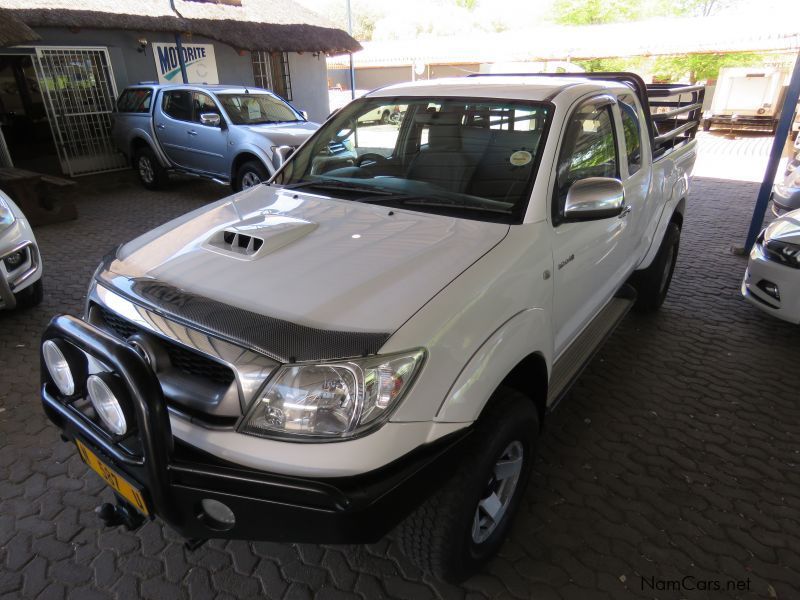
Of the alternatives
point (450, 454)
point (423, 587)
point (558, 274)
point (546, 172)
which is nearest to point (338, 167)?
point (546, 172)

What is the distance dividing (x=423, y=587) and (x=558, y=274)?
4.73 feet

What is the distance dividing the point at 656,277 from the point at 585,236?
2.17 m

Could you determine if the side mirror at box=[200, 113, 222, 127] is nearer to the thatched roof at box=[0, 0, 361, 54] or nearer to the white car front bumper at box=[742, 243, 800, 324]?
the thatched roof at box=[0, 0, 361, 54]

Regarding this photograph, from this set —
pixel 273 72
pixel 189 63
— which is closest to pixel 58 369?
pixel 189 63

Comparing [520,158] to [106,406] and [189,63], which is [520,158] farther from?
[189,63]

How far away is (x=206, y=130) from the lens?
27.1 ft

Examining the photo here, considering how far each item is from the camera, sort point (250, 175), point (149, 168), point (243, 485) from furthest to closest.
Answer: point (149, 168) → point (250, 175) → point (243, 485)

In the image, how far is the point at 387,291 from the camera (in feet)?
5.80

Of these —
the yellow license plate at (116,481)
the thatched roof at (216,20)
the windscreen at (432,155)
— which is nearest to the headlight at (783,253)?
the windscreen at (432,155)

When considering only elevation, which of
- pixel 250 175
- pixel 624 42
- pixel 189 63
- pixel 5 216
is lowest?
pixel 250 175

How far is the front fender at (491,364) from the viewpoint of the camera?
1.66 meters

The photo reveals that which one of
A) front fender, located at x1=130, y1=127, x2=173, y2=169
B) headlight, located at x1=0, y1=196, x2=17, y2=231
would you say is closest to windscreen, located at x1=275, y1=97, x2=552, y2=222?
headlight, located at x1=0, y1=196, x2=17, y2=231

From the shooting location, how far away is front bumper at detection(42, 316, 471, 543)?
1.49 m

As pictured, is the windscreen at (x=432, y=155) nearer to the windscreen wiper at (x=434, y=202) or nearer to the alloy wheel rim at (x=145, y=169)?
the windscreen wiper at (x=434, y=202)
